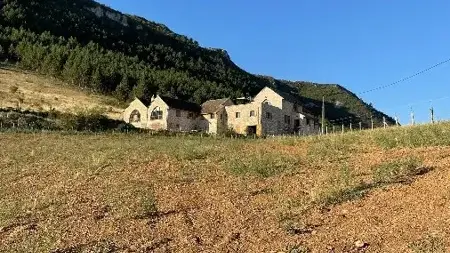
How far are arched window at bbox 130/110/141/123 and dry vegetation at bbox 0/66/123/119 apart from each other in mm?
3146

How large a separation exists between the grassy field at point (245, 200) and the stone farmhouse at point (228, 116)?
5891cm

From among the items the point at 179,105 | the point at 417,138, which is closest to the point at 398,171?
the point at 417,138

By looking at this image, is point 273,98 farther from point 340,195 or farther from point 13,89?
point 340,195

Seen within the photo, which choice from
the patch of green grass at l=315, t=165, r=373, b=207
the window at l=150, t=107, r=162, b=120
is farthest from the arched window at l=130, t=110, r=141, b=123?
the patch of green grass at l=315, t=165, r=373, b=207

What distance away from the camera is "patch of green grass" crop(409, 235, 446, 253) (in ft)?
34.5

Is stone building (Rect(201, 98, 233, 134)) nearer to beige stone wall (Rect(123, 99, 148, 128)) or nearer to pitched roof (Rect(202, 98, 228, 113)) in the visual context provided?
pitched roof (Rect(202, 98, 228, 113))

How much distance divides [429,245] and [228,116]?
78452mm

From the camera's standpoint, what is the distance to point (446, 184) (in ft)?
48.2

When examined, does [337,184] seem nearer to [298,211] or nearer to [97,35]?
[298,211]

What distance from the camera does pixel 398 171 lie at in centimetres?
1673

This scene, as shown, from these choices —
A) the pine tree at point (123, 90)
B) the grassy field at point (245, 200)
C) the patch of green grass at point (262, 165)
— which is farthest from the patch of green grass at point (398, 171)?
the pine tree at point (123, 90)

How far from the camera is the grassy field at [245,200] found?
496 inches

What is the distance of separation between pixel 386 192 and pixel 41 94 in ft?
318

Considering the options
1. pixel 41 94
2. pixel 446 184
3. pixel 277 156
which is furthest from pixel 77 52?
pixel 446 184
